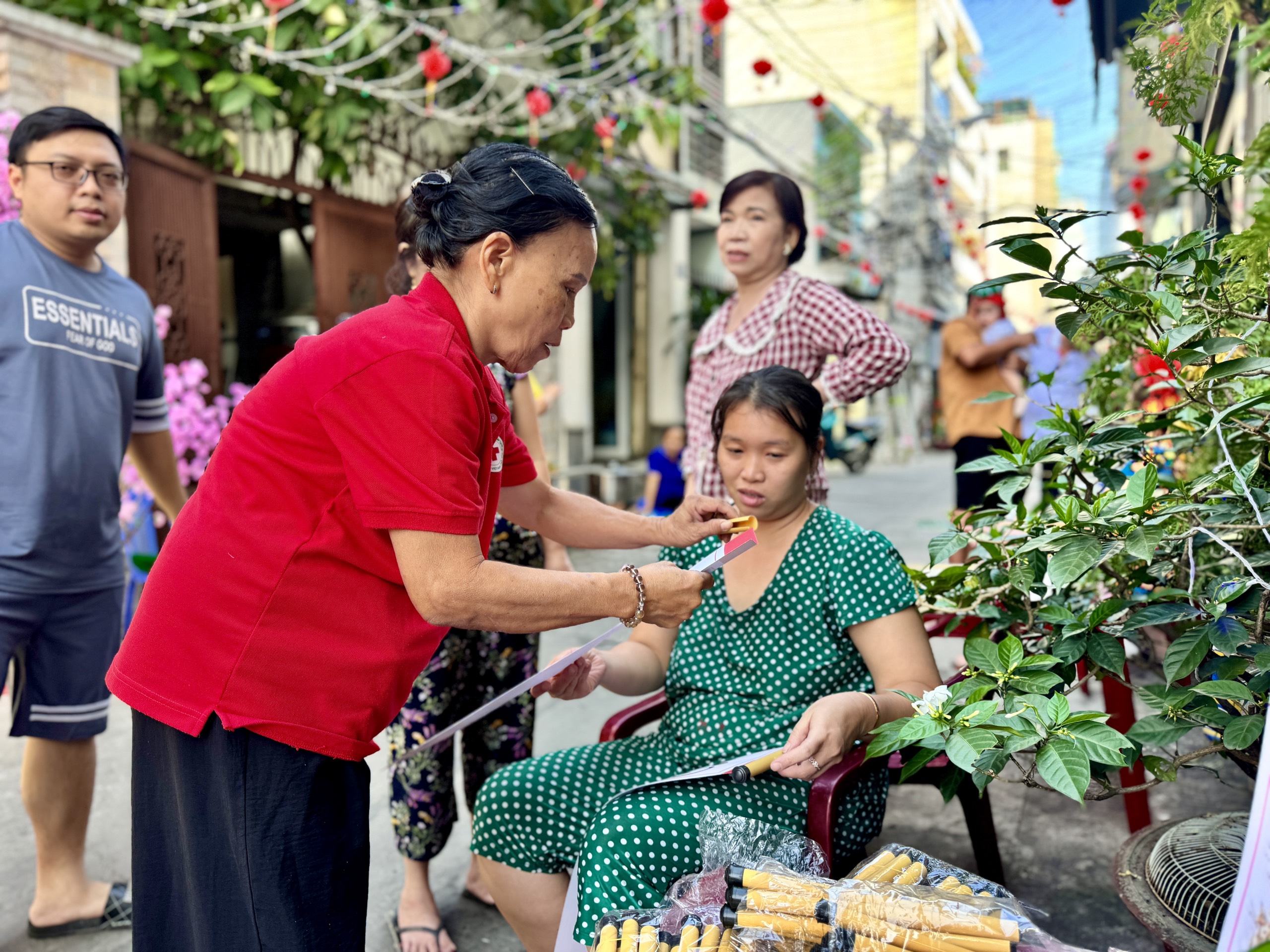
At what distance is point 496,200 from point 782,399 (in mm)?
853

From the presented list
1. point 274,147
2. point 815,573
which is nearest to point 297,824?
point 815,573

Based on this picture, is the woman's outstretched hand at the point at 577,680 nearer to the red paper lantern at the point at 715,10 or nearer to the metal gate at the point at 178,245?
the metal gate at the point at 178,245

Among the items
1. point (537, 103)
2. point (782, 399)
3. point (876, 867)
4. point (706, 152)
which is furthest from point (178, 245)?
point (706, 152)

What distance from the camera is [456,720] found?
2498mm

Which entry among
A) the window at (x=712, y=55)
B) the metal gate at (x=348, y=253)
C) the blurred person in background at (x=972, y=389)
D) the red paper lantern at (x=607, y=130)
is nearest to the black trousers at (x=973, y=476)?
the blurred person in background at (x=972, y=389)

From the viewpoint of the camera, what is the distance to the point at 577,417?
9664mm

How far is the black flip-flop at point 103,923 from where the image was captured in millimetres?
2369

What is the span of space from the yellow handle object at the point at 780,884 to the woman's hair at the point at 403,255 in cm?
143

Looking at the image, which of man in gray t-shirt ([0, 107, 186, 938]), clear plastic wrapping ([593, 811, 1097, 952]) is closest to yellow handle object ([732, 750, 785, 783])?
clear plastic wrapping ([593, 811, 1097, 952])

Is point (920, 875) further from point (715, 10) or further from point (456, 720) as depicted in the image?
point (715, 10)

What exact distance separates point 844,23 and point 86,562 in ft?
87.0

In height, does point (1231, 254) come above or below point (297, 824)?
above

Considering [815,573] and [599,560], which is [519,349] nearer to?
[815,573]

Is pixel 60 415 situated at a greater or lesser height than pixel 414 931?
greater
